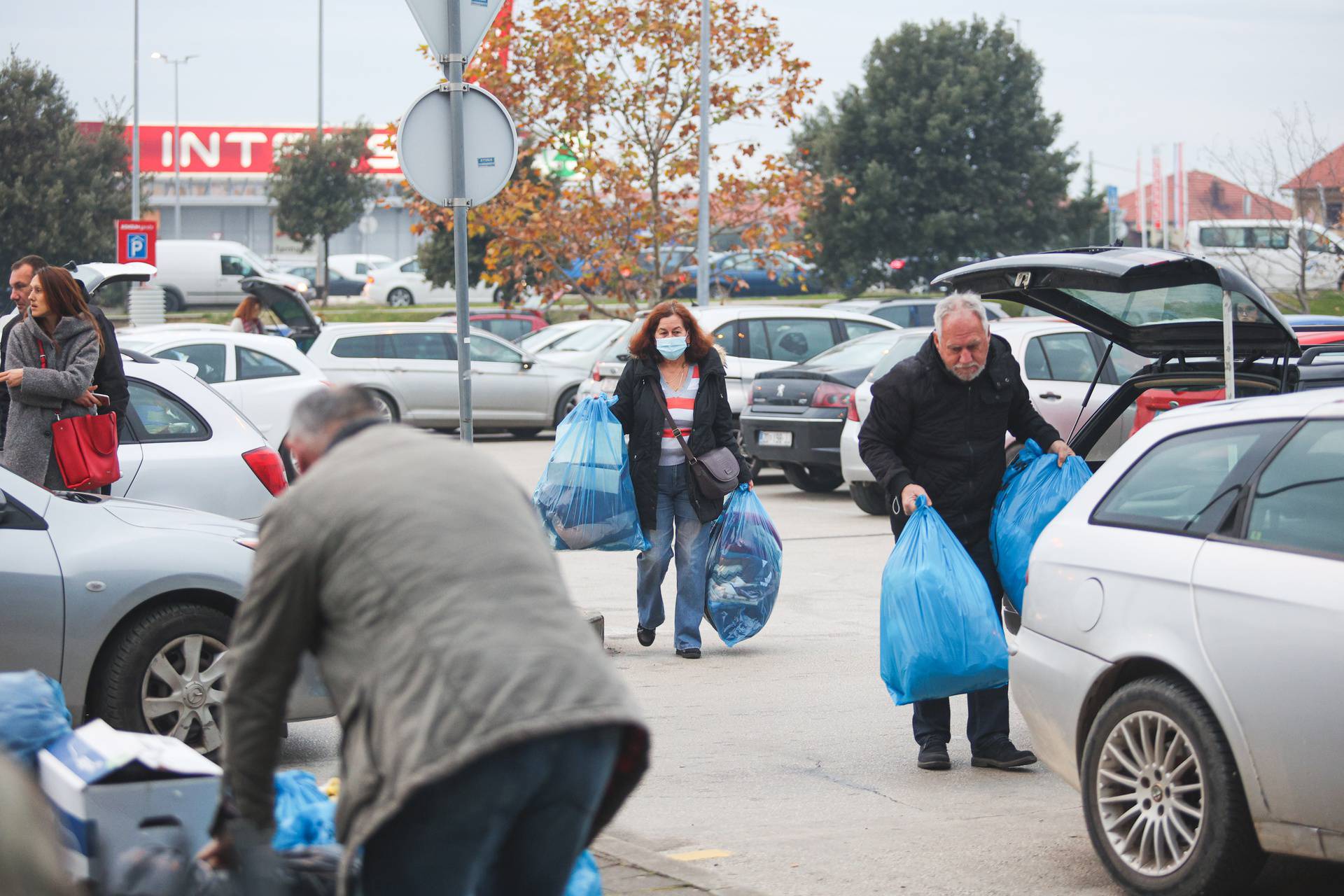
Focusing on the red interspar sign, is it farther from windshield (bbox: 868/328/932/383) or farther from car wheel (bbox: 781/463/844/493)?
windshield (bbox: 868/328/932/383)

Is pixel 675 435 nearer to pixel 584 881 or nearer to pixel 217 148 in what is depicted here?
pixel 584 881

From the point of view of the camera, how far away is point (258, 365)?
15.0 m

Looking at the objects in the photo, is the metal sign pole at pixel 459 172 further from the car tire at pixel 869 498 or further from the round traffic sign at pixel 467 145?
the car tire at pixel 869 498

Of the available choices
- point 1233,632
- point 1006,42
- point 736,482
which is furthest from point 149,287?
point 1233,632

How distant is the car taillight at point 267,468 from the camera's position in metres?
8.90

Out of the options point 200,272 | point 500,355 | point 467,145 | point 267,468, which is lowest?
point 267,468

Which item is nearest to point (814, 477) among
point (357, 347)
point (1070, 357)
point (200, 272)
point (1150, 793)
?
point (1070, 357)

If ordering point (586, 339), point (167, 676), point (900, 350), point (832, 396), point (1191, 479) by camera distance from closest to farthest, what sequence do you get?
point (1191, 479)
point (167, 676)
point (900, 350)
point (832, 396)
point (586, 339)

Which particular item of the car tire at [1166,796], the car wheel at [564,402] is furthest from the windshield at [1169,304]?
the car wheel at [564,402]

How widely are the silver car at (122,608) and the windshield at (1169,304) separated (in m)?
3.63

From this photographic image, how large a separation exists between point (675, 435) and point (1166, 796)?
13.8 feet

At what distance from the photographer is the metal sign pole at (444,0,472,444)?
7469mm

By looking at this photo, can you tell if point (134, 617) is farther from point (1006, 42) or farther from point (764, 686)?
point (1006, 42)

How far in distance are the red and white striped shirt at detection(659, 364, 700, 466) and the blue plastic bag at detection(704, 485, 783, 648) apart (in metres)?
0.39
